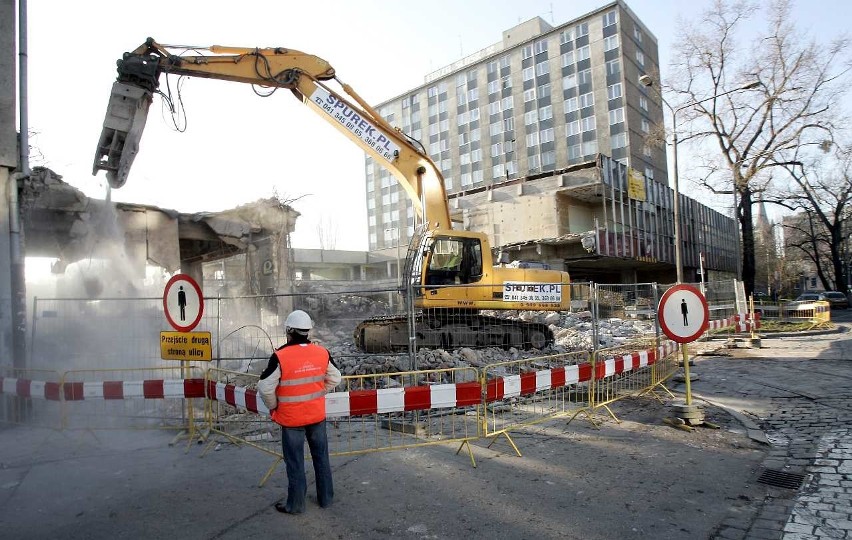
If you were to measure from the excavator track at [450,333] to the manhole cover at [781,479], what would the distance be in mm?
6342

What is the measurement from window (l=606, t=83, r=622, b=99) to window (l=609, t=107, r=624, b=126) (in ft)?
5.09

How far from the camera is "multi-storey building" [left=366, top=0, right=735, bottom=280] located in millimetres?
27234

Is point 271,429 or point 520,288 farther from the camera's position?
point 520,288

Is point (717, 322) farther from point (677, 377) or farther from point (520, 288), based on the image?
point (520, 288)

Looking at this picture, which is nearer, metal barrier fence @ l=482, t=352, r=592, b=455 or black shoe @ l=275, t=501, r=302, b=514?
black shoe @ l=275, t=501, r=302, b=514

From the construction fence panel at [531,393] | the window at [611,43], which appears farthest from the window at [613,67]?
the construction fence panel at [531,393]

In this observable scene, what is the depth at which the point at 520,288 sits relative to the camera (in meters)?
10.1

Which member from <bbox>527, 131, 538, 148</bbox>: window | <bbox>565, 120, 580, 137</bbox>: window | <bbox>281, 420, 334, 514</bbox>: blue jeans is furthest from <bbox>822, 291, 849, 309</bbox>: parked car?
<bbox>281, 420, 334, 514</bbox>: blue jeans

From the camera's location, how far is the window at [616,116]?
2109 inches

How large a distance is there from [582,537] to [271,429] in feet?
13.0

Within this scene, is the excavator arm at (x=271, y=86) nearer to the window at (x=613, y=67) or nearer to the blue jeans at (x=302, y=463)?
the blue jeans at (x=302, y=463)

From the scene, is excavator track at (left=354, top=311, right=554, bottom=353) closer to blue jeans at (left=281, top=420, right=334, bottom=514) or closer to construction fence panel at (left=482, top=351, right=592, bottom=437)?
construction fence panel at (left=482, top=351, right=592, bottom=437)

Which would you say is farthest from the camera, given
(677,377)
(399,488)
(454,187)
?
(454,187)

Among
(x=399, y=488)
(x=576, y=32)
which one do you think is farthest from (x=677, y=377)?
(x=576, y=32)
